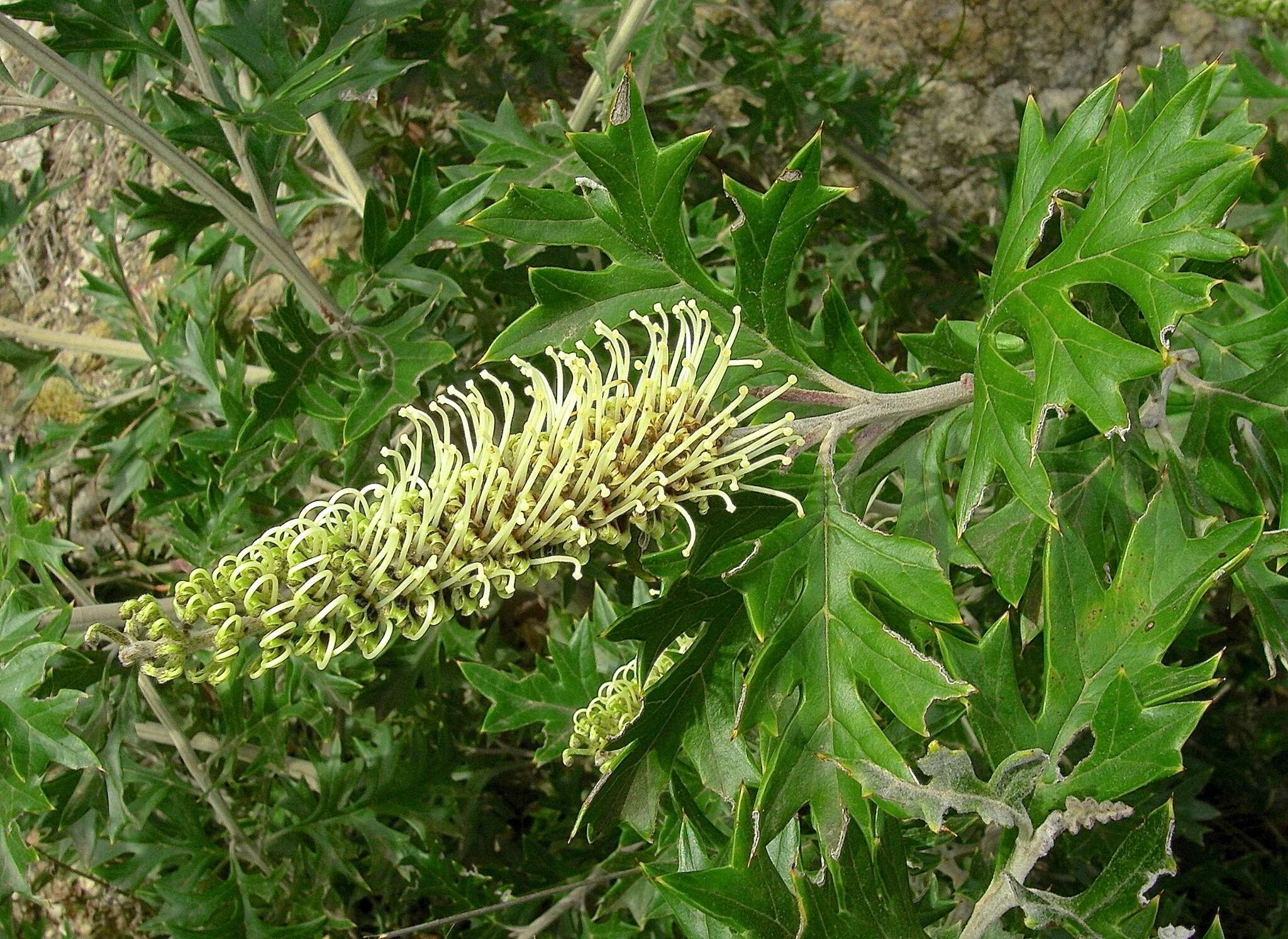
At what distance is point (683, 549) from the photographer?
3.79 feet

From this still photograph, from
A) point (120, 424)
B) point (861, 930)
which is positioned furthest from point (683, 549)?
point (120, 424)

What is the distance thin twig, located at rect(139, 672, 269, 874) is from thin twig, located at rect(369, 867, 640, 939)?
0.35 metres

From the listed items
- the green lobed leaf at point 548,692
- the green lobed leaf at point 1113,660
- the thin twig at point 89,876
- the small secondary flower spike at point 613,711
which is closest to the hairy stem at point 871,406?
the green lobed leaf at point 1113,660

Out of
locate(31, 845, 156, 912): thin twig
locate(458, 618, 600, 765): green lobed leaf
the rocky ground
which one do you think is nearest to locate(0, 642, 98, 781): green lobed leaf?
locate(458, 618, 600, 765): green lobed leaf

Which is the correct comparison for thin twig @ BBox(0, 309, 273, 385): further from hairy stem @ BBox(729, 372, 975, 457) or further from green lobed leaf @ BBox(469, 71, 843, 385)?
hairy stem @ BBox(729, 372, 975, 457)

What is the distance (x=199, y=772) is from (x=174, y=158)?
1052 mm

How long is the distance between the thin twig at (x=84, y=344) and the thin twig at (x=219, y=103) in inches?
23.0

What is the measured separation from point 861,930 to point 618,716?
0.43 meters

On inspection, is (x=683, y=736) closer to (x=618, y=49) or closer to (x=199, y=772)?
(x=199, y=772)

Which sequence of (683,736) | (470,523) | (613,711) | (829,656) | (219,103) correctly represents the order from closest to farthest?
(470,523) < (829,656) < (683,736) < (613,711) < (219,103)

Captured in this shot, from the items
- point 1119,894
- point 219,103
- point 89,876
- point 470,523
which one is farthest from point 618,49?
point 89,876

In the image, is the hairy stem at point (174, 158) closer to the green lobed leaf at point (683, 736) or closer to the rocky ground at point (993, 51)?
the green lobed leaf at point (683, 736)

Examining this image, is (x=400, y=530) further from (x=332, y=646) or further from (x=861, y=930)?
(x=861, y=930)

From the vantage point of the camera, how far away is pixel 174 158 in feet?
5.00
